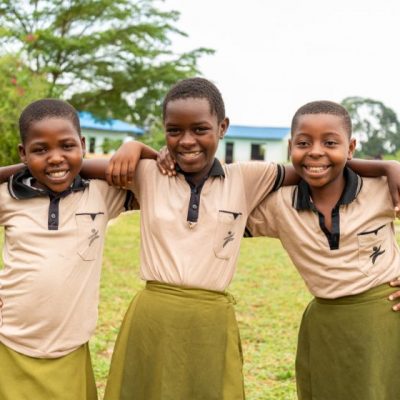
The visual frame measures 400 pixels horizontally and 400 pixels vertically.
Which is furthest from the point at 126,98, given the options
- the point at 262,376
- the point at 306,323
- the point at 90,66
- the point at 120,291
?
the point at 306,323

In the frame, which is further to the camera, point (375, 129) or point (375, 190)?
point (375, 129)

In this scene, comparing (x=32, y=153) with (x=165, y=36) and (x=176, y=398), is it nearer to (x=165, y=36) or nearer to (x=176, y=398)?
(x=176, y=398)

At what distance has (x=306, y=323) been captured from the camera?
216 cm

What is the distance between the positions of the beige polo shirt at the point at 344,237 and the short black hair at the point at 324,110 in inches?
7.2

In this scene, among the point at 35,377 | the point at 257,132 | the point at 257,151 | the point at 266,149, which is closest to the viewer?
the point at 35,377

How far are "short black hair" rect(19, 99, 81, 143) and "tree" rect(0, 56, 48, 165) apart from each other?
9002 mm

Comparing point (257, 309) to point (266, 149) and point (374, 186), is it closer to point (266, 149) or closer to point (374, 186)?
point (374, 186)

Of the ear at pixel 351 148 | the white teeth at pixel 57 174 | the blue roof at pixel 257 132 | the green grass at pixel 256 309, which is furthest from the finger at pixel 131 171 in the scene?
the blue roof at pixel 257 132

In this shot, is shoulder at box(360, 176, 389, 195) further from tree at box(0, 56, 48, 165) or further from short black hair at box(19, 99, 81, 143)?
tree at box(0, 56, 48, 165)

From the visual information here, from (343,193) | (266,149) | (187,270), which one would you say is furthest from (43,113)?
(266,149)

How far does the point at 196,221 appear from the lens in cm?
199

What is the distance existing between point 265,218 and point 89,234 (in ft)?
2.09

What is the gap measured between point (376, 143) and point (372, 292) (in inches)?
1082

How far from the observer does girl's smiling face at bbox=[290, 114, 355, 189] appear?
204cm
